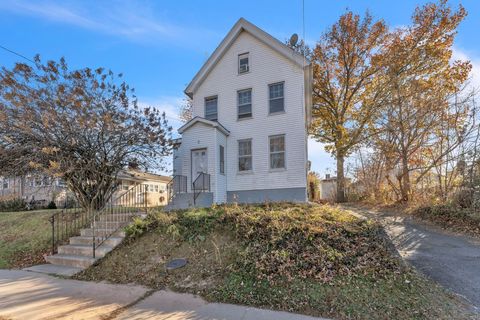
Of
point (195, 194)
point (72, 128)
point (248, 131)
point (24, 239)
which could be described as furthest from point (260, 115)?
point (24, 239)

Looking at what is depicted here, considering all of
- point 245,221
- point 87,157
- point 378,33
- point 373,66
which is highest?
point 378,33

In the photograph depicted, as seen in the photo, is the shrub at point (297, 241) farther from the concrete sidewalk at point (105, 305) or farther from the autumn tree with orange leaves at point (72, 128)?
the autumn tree with orange leaves at point (72, 128)

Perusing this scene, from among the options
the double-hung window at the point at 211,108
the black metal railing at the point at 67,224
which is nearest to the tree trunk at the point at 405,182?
the double-hung window at the point at 211,108

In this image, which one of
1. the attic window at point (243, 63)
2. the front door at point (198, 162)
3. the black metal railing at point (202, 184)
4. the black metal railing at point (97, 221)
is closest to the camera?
the black metal railing at point (97, 221)

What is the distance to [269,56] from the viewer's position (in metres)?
13.5

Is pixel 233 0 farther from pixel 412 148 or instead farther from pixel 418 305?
pixel 412 148

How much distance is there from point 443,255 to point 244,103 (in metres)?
9.96

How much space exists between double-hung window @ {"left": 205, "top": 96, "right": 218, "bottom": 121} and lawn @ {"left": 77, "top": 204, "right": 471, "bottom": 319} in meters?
8.06

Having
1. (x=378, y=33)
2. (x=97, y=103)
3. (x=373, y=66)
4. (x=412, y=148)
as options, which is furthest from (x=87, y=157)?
(x=378, y=33)

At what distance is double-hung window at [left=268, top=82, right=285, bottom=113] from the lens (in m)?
13.1

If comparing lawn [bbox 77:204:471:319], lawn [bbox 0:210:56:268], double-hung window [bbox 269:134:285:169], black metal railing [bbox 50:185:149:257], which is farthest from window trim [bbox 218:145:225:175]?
lawn [bbox 0:210:56:268]

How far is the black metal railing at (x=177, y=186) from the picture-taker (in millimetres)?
13038

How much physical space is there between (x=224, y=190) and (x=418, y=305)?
32.6ft

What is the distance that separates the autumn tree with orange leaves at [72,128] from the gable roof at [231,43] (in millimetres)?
4698
